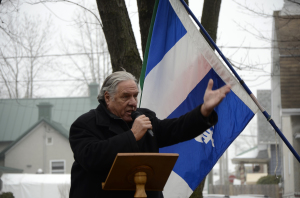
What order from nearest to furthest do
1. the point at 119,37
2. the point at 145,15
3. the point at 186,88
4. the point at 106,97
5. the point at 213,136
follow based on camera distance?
1. the point at 106,97
2. the point at 213,136
3. the point at 186,88
4. the point at 119,37
5. the point at 145,15

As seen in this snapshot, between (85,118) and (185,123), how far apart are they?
75 cm

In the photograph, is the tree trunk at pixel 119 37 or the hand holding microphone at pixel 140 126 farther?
the tree trunk at pixel 119 37

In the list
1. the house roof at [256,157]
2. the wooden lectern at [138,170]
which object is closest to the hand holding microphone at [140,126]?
the wooden lectern at [138,170]

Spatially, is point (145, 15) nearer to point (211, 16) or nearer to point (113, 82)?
point (211, 16)

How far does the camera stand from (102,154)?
303 cm

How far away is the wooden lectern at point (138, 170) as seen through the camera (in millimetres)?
2729

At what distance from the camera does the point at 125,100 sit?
3520mm

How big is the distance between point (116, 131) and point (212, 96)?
0.75 metres

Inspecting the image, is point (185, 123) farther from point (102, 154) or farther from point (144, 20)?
point (144, 20)

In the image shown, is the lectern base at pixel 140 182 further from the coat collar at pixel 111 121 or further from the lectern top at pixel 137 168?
the coat collar at pixel 111 121

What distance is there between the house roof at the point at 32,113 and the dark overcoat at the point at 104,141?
27.8 metres

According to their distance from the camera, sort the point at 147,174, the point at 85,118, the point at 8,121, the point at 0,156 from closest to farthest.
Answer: the point at 147,174
the point at 85,118
the point at 0,156
the point at 8,121

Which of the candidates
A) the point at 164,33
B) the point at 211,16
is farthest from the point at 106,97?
the point at 211,16

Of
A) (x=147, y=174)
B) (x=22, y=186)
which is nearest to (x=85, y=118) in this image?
(x=147, y=174)
